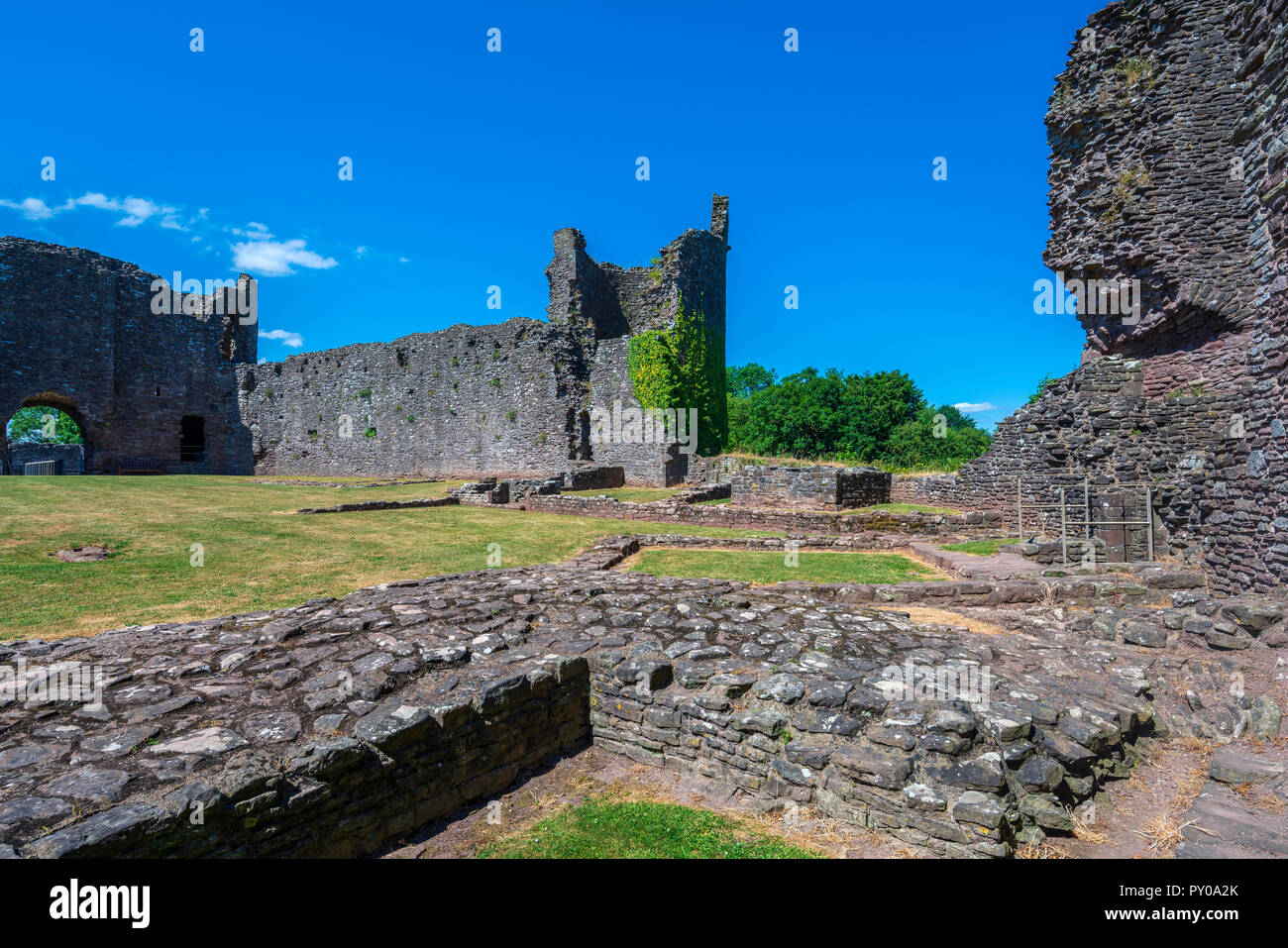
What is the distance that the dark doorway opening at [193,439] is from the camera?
32.8 metres

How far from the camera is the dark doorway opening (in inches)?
1292

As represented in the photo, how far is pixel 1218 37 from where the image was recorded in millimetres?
11547

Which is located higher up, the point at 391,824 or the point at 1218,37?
the point at 1218,37

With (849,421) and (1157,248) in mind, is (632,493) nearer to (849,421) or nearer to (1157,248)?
(1157,248)

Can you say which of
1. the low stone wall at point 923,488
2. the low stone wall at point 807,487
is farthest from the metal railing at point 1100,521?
the low stone wall at point 923,488

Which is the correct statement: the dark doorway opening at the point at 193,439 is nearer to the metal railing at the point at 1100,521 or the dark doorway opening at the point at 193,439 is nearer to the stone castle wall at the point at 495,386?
the stone castle wall at the point at 495,386

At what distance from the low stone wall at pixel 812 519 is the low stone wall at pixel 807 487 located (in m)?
2.03

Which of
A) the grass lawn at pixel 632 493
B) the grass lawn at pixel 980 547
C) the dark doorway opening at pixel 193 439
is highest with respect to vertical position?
the dark doorway opening at pixel 193 439

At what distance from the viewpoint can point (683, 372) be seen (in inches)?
1045

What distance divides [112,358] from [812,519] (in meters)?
32.9

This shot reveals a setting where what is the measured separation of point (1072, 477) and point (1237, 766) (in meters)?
10.4
